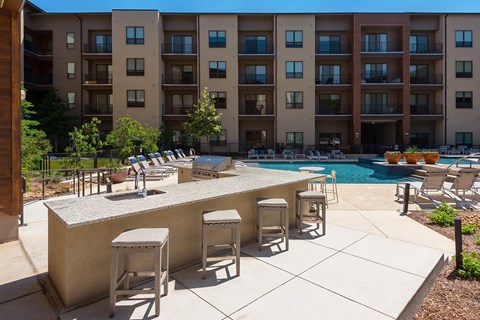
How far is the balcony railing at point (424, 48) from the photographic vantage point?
2931 cm

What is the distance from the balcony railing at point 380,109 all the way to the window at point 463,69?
24.6 ft

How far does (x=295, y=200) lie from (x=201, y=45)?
87.8 feet

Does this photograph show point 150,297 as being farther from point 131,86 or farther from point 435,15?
point 435,15

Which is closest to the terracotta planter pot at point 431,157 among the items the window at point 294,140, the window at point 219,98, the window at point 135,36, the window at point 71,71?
the window at point 294,140

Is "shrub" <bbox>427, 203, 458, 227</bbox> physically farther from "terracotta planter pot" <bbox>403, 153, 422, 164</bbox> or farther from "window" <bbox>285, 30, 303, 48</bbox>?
"window" <bbox>285, 30, 303, 48</bbox>

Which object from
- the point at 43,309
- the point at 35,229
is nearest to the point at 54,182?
the point at 35,229

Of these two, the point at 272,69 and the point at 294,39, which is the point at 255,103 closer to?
the point at 272,69

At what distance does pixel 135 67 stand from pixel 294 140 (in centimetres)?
1871

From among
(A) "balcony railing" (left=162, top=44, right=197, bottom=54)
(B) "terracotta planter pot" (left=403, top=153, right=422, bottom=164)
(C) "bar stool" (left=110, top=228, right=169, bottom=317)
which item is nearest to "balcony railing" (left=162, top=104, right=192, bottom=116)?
(A) "balcony railing" (left=162, top=44, right=197, bottom=54)

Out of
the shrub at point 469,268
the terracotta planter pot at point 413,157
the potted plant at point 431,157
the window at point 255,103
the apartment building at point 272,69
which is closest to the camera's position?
the shrub at point 469,268

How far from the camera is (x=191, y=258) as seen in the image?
416 cm

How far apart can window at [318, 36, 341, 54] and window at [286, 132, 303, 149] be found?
31.8 ft

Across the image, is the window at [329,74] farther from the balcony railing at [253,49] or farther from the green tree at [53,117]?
the green tree at [53,117]

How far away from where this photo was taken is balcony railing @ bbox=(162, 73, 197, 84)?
29.3 metres
